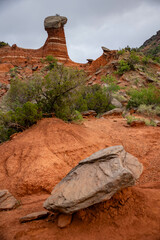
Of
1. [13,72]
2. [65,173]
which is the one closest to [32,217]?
[65,173]

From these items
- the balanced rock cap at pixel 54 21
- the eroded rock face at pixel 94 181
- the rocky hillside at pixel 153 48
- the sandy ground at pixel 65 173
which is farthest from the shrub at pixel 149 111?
the balanced rock cap at pixel 54 21

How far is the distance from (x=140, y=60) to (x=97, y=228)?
27.2 meters

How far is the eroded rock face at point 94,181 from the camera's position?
76.5 inches

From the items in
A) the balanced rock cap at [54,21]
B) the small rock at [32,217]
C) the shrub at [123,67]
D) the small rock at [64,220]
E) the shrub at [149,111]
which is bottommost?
the small rock at [32,217]

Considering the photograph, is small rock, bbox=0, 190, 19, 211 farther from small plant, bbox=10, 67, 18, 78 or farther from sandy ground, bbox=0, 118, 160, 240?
small plant, bbox=10, 67, 18, 78

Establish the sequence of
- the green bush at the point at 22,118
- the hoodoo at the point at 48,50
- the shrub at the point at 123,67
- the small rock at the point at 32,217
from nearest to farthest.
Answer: the small rock at the point at 32,217 → the green bush at the point at 22,118 → the shrub at the point at 123,67 → the hoodoo at the point at 48,50

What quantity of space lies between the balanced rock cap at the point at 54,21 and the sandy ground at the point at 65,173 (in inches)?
1352

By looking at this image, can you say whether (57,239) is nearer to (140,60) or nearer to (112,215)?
(112,215)

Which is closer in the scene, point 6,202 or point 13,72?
point 6,202

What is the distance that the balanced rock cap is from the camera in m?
34.0

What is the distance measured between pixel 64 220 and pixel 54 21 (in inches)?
1552

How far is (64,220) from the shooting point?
2125 mm

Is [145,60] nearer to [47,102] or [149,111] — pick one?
[149,111]

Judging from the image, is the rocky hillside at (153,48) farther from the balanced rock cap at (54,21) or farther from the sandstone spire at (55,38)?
the balanced rock cap at (54,21)
